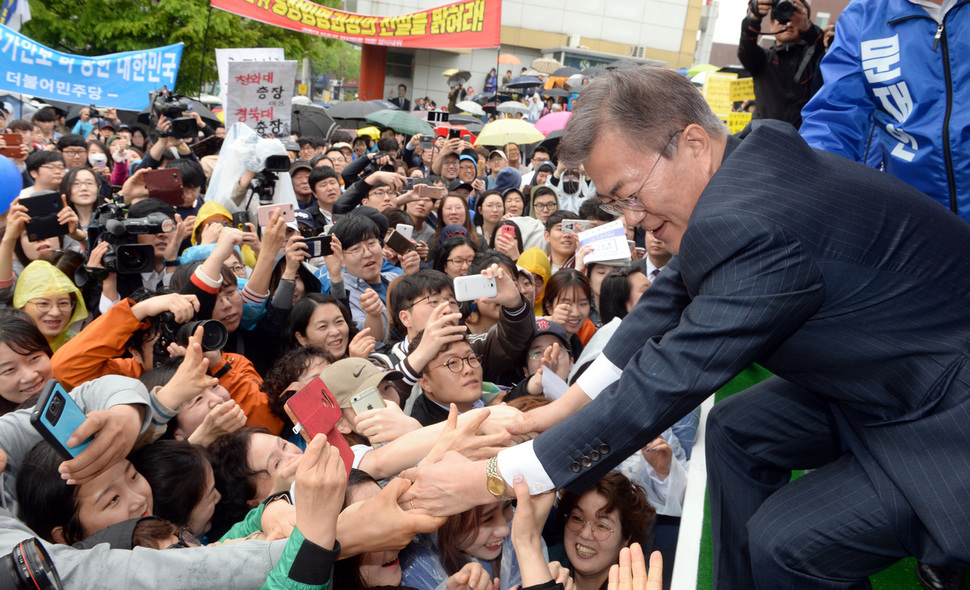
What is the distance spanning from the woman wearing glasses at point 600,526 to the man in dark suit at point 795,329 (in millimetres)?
683

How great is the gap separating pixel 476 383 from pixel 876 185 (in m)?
1.90

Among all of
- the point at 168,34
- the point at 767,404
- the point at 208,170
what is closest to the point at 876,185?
the point at 767,404

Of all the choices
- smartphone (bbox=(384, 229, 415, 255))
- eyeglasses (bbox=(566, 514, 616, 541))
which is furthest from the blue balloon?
eyeglasses (bbox=(566, 514, 616, 541))

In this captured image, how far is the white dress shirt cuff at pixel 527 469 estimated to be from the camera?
203 centimetres

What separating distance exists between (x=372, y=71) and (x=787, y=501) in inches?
1102

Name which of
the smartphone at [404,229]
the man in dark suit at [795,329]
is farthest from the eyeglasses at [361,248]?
the man in dark suit at [795,329]

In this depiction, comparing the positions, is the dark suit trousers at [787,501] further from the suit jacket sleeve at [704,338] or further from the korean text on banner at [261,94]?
the korean text on banner at [261,94]

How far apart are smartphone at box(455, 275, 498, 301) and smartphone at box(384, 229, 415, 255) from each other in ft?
4.24

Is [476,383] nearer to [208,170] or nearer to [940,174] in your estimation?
[940,174]

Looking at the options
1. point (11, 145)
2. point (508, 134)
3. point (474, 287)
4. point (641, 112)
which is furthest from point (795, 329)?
point (508, 134)

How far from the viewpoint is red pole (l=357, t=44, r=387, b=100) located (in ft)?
91.1

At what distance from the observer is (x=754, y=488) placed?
2.34 meters

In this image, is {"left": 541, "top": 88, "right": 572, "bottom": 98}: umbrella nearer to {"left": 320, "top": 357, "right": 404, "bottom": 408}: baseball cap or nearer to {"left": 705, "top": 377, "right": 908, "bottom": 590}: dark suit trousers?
{"left": 320, "top": 357, "right": 404, "bottom": 408}: baseball cap

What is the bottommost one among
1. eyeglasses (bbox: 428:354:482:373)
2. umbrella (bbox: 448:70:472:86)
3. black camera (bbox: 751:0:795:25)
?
eyeglasses (bbox: 428:354:482:373)
